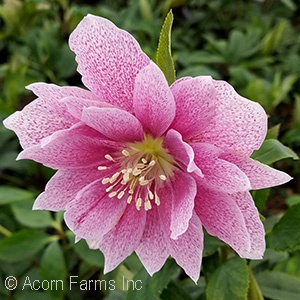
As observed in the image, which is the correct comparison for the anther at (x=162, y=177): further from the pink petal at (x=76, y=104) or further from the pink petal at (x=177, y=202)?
the pink petal at (x=76, y=104)

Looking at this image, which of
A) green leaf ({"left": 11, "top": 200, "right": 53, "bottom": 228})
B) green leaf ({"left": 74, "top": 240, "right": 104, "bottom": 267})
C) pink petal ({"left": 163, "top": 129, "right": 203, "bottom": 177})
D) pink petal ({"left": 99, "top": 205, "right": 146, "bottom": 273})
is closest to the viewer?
pink petal ({"left": 163, "top": 129, "right": 203, "bottom": 177})

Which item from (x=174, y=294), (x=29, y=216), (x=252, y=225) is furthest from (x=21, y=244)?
(x=252, y=225)

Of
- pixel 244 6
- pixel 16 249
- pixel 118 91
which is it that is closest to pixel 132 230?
pixel 118 91

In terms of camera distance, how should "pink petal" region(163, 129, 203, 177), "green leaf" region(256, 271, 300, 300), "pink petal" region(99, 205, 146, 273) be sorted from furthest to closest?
"green leaf" region(256, 271, 300, 300)
"pink petal" region(99, 205, 146, 273)
"pink petal" region(163, 129, 203, 177)

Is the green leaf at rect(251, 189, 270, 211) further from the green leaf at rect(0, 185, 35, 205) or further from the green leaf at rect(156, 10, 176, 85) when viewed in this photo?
the green leaf at rect(0, 185, 35, 205)

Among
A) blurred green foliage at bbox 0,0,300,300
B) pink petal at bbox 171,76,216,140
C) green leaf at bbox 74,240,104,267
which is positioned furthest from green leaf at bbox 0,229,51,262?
pink petal at bbox 171,76,216,140

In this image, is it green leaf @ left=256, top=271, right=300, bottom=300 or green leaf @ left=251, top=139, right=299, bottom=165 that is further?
green leaf @ left=256, top=271, right=300, bottom=300

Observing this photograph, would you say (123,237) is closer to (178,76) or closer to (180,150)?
(180,150)
